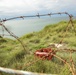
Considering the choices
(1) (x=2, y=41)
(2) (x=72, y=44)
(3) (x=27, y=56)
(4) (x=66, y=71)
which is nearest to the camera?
(4) (x=66, y=71)

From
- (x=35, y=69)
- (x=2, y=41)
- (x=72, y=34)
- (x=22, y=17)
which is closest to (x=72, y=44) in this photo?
(x=72, y=34)

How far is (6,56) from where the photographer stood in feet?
21.5

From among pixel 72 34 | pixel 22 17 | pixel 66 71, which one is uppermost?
pixel 22 17

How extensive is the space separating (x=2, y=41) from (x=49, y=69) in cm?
623

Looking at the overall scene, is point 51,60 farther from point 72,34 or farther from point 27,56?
point 72,34

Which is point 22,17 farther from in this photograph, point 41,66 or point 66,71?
point 41,66

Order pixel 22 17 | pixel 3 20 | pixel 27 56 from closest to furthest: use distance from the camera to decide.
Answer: pixel 3 20
pixel 22 17
pixel 27 56

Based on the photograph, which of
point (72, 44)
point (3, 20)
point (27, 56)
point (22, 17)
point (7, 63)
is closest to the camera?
point (3, 20)

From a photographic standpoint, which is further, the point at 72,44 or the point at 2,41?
the point at 2,41

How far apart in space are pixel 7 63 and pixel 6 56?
2.10 feet

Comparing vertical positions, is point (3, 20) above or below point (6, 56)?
above

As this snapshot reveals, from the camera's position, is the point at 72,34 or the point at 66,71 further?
the point at 72,34

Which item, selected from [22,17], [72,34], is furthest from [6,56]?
[72,34]

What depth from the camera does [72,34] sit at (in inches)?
455
